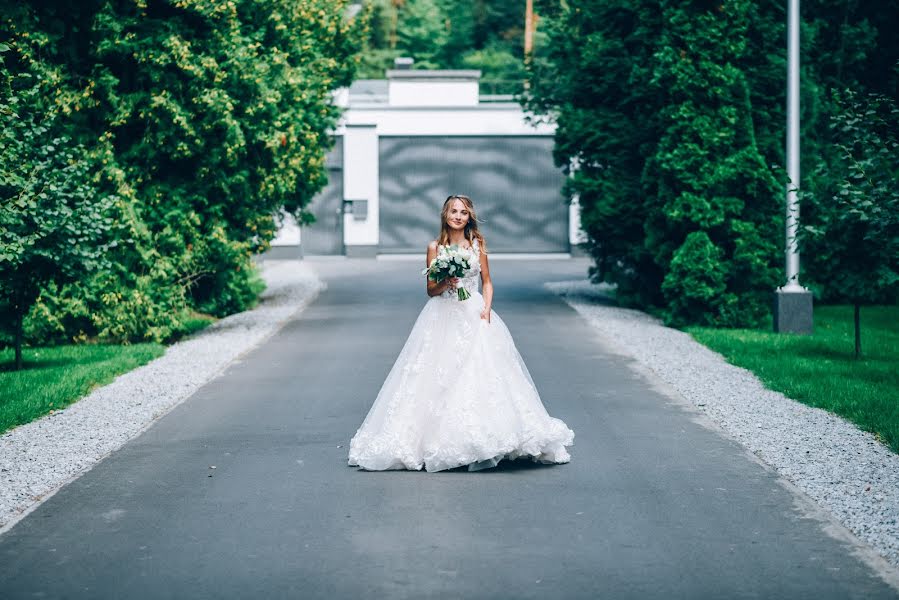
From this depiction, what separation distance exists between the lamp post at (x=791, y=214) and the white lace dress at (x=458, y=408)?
909cm

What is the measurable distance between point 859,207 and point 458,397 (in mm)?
6872

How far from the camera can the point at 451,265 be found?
866 centimetres

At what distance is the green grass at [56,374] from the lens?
11164 mm

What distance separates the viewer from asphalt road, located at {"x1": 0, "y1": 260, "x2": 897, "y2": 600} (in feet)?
19.0

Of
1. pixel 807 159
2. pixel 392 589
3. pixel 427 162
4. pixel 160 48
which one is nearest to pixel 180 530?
pixel 392 589

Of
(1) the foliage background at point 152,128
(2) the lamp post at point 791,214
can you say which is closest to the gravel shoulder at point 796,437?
(2) the lamp post at point 791,214

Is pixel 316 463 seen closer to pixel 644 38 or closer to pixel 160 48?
pixel 160 48

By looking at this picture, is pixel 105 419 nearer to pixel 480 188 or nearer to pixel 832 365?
pixel 832 365

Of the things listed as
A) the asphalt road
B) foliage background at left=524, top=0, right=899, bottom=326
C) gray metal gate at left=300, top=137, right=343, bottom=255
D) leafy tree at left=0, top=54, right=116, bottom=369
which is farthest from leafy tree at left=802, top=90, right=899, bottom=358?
gray metal gate at left=300, top=137, right=343, bottom=255

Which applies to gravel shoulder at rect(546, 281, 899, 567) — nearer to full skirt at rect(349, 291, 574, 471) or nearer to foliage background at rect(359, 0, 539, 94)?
full skirt at rect(349, 291, 574, 471)

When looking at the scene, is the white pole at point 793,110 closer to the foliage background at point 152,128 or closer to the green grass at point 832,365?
the green grass at point 832,365

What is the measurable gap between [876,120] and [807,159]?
5.99 meters

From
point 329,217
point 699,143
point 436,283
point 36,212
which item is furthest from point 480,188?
point 436,283

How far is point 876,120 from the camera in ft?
43.4
